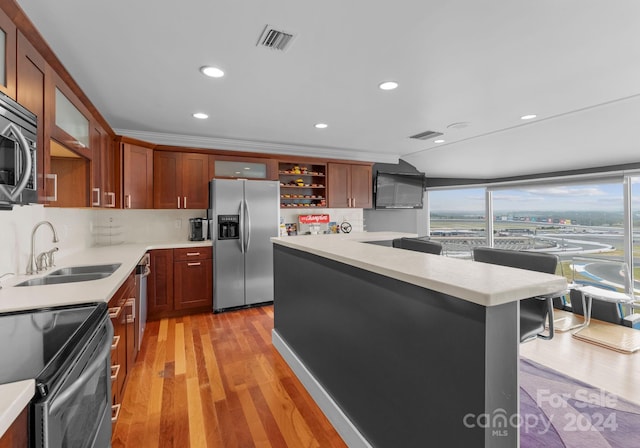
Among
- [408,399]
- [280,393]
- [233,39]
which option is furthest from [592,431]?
[233,39]

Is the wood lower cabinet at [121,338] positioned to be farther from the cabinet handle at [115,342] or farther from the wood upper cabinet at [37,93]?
the wood upper cabinet at [37,93]

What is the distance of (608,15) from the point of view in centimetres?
173

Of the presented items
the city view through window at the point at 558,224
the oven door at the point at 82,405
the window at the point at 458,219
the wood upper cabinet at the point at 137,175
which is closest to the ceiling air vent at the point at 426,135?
the city view through window at the point at 558,224

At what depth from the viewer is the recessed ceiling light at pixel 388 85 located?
2.63 meters

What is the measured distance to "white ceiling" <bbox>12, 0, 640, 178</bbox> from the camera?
5.64ft

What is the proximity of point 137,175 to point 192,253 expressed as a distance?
1153 millimetres

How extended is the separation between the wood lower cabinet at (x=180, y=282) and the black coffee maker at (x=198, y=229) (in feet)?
0.93

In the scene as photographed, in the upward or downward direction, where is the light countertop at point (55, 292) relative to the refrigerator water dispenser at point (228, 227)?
downward

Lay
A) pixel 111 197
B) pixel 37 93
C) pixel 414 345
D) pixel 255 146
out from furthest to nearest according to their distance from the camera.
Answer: pixel 255 146 → pixel 111 197 → pixel 37 93 → pixel 414 345

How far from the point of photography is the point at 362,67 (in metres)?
2.35

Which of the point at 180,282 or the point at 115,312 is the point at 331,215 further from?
the point at 115,312

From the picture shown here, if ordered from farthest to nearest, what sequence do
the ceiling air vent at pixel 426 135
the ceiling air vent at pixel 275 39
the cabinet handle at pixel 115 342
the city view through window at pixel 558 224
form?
the city view through window at pixel 558 224 < the ceiling air vent at pixel 426 135 < the ceiling air vent at pixel 275 39 < the cabinet handle at pixel 115 342

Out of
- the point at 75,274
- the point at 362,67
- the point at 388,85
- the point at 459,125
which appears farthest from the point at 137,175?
the point at 459,125

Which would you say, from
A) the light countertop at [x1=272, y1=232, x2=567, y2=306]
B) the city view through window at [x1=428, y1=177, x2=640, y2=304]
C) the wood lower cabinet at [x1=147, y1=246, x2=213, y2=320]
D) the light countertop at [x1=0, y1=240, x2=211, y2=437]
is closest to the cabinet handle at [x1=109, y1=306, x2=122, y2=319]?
the light countertop at [x1=0, y1=240, x2=211, y2=437]
